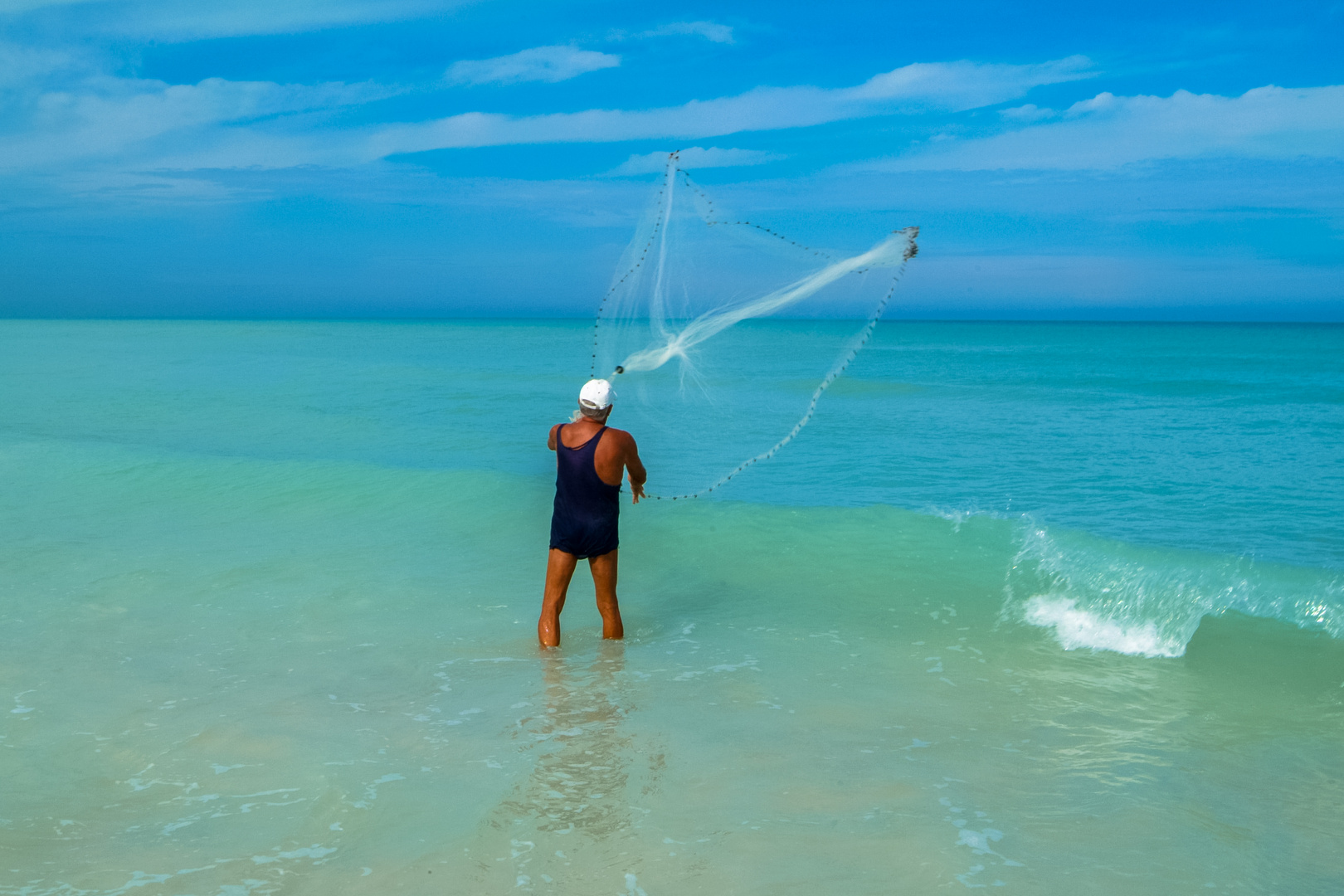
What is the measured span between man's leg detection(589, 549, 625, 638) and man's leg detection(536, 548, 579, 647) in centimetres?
15

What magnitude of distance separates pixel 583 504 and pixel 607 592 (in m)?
0.64

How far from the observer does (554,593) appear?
5.98 metres

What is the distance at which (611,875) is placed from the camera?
11.5ft

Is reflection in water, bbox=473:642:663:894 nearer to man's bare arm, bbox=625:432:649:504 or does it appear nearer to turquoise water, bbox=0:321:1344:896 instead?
turquoise water, bbox=0:321:1344:896

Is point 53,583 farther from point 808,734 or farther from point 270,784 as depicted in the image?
point 808,734

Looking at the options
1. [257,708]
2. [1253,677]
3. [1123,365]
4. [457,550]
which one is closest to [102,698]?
[257,708]

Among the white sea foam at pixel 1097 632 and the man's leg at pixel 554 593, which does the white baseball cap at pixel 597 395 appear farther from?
the white sea foam at pixel 1097 632

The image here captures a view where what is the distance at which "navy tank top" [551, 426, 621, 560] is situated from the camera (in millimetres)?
5703

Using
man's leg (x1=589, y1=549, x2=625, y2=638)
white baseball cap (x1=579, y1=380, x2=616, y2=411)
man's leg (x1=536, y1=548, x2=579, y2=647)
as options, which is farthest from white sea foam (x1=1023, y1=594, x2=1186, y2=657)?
white baseball cap (x1=579, y1=380, x2=616, y2=411)

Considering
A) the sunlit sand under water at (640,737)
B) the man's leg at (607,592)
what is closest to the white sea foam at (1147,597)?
the sunlit sand under water at (640,737)

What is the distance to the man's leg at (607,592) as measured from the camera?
233 inches

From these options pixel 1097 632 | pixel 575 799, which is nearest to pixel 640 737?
pixel 575 799

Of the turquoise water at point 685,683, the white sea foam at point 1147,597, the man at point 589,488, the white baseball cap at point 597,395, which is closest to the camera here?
the turquoise water at point 685,683

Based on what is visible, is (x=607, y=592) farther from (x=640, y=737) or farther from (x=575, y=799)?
(x=575, y=799)
